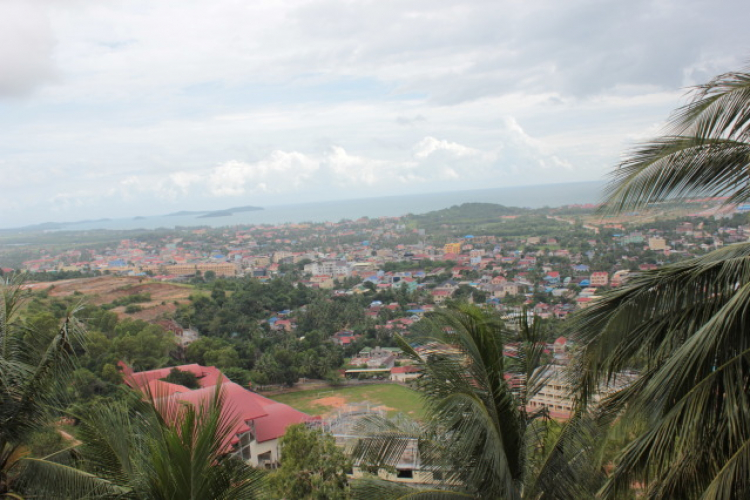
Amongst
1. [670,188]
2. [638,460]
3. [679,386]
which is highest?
[670,188]

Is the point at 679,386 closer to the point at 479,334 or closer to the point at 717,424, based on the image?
the point at 717,424

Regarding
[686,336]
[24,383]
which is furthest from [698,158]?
[24,383]

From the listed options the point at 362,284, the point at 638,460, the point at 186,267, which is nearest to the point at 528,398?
the point at 638,460

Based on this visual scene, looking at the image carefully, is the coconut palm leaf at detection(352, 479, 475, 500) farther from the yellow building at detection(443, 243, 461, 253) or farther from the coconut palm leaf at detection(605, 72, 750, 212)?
the yellow building at detection(443, 243, 461, 253)

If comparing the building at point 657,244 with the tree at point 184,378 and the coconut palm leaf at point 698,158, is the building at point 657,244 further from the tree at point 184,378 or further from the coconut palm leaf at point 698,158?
the coconut palm leaf at point 698,158

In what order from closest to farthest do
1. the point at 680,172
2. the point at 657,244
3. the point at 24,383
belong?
the point at 680,172 < the point at 24,383 < the point at 657,244

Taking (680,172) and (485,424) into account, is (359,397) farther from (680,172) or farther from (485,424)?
(680,172)
